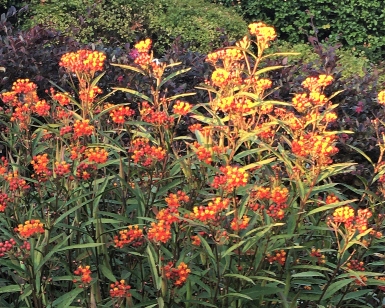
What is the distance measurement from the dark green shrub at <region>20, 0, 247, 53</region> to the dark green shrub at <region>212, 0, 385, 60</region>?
0.93 meters

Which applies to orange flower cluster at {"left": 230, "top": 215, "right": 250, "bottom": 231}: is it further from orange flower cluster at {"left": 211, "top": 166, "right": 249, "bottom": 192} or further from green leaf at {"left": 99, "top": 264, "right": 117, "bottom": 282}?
green leaf at {"left": 99, "top": 264, "right": 117, "bottom": 282}

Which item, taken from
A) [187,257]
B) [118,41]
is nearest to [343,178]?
[187,257]

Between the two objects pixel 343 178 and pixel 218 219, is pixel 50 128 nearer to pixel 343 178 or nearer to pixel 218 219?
pixel 218 219

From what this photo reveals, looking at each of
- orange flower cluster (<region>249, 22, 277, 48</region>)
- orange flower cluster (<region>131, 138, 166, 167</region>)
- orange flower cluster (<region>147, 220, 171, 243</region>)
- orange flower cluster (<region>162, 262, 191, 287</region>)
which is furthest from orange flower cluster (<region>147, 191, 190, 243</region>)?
orange flower cluster (<region>249, 22, 277, 48</region>)

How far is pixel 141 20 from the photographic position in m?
7.46

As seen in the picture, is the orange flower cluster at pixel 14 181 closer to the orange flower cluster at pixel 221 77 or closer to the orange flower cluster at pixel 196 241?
the orange flower cluster at pixel 196 241

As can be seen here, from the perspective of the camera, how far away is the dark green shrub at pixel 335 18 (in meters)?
8.90

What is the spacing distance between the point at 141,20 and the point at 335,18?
3201 mm

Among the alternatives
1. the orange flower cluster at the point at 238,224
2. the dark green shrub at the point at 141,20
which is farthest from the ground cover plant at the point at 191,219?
the dark green shrub at the point at 141,20

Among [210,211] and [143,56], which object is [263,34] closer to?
[143,56]

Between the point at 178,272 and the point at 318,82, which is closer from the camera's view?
the point at 178,272

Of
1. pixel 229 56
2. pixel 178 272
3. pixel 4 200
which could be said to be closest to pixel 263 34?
pixel 229 56

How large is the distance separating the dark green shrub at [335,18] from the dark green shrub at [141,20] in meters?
0.93

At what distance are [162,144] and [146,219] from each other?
44cm
